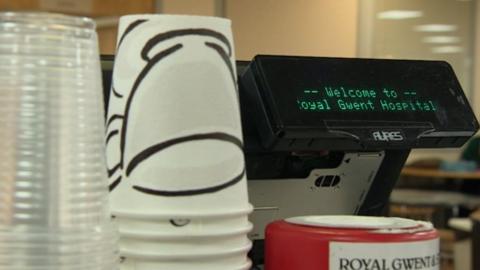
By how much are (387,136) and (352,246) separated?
20 cm

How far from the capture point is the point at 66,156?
0.45 metres

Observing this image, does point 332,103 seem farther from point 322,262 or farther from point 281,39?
point 281,39

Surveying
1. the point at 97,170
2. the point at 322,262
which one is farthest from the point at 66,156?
the point at 322,262

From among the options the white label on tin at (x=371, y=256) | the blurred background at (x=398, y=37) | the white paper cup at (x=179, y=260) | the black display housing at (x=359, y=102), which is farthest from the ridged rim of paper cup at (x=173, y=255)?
the blurred background at (x=398, y=37)

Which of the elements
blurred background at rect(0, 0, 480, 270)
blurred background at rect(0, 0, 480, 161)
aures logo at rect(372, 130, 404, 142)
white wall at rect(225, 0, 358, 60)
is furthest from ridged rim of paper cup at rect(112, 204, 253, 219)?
white wall at rect(225, 0, 358, 60)

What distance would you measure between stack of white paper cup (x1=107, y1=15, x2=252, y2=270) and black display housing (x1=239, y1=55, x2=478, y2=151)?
178 millimetres

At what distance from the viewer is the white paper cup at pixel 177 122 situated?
53 cm

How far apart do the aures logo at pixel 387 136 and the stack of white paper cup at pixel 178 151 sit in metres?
0.25

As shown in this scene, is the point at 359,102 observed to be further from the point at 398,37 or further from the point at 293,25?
the point at 398,37

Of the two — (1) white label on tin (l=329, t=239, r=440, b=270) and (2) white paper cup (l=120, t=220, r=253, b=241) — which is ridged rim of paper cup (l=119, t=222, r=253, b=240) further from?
(1) white label on tin (l=329, t=239, r=440, b=270)

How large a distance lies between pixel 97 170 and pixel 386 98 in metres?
0.43

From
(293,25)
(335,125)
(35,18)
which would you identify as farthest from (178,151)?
(293,25)

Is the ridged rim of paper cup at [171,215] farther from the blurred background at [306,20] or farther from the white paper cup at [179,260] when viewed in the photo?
the blurred background at [306,20]

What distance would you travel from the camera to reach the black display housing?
0.73 metres
